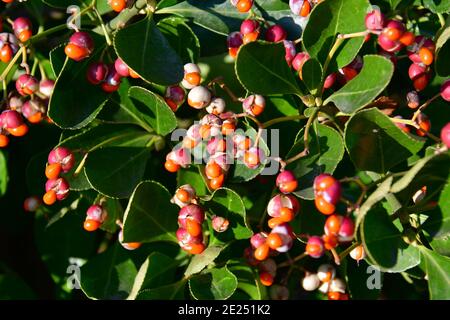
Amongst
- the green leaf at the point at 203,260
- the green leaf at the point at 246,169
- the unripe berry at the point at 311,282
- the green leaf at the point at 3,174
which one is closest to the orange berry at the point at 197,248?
the green leaf at the point at 203,260

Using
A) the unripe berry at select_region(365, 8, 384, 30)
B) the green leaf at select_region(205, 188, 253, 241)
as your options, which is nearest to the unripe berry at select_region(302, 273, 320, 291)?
the green leaf at select_region(205, 188, 253, 241)

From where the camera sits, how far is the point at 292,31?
4.26ft

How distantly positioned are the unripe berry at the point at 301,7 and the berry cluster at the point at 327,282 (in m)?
0.48

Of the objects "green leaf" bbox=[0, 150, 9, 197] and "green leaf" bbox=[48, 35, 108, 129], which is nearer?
"green leaf" bbox=[48, 35, 108, 129]

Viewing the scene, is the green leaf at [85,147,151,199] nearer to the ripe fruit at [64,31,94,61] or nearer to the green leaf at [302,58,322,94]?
the ripe fruit at [64,31,94,61]

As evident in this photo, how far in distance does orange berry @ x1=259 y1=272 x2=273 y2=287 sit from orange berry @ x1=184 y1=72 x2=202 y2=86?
0.38 metres

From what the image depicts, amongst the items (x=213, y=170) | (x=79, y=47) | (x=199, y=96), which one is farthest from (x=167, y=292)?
(x=79, y=47)

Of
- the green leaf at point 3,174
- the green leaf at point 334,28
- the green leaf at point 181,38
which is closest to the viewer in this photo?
the green leaf at point 334,28

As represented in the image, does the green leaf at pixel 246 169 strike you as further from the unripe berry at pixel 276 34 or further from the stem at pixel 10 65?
the stem at pixel 10 65

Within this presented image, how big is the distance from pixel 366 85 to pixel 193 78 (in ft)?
0.98

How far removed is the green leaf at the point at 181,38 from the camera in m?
1.28

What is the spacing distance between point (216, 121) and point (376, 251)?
340 millimetres

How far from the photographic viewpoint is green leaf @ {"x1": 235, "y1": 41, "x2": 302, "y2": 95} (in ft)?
3.75

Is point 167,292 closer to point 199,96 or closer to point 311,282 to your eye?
point 311,282
